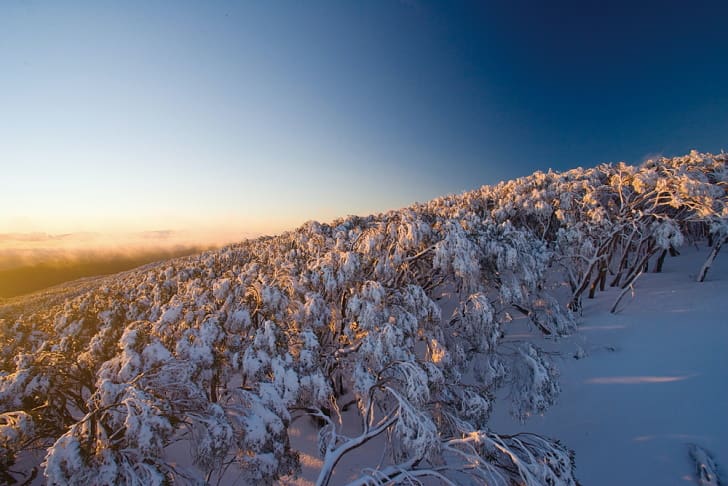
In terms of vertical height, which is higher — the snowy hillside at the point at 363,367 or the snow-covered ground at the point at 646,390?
the snowy hillside at the point at 363,367

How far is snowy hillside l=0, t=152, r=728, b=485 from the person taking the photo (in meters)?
4.51

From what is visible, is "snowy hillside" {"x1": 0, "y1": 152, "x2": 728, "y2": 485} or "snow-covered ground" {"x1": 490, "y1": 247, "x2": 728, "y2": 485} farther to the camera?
"snow-covered ground" {"x1": 490, "y1": 247, "x2": 728, "y2": 485}

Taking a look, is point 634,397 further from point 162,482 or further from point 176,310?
point 176,310

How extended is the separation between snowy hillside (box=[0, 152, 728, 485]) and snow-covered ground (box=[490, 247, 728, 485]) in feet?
0.30

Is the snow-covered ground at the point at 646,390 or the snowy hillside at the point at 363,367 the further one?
the snow-covered ground at the point at 646,390

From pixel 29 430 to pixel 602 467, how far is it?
13.0 m

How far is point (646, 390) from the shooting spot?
9688 millimetres

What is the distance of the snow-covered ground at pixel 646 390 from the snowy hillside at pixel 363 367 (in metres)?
0.09

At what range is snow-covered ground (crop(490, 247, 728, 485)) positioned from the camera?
305 inches

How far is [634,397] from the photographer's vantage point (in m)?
9.59

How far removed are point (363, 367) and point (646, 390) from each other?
404 inches

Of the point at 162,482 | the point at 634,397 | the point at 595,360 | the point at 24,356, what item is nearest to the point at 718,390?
the point at 634,397

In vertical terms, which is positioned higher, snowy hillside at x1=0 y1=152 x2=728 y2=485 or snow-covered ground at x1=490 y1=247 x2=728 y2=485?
snowy hillside at x1=0 y1=152 x2=728 y2=485

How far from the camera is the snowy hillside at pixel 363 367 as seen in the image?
451 centimetres
